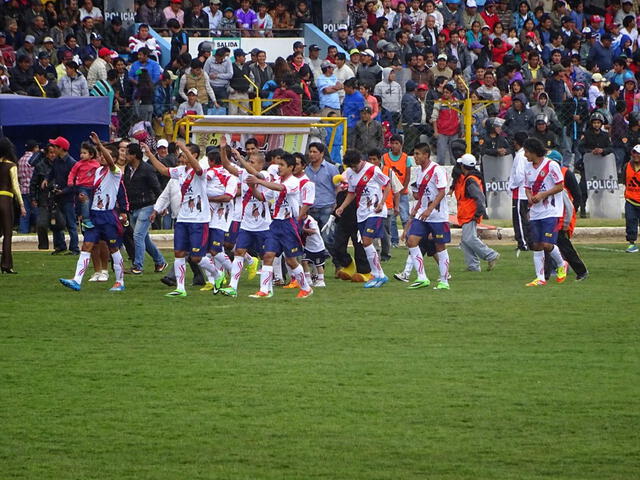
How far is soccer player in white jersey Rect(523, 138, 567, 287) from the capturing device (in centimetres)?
1641

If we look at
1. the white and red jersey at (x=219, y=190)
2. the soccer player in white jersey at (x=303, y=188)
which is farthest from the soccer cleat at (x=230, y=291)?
the soccer player in white jersey at (x=303, y=188)

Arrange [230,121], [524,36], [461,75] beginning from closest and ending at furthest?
[230,121], [461,75], [524,36]

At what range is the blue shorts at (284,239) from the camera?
608 inches

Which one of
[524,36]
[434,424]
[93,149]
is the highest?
[524,36]

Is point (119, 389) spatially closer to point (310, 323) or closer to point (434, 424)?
point (434, 424)

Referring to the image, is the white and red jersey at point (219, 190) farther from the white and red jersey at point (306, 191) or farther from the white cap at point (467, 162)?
the white cap at point (467, 162)

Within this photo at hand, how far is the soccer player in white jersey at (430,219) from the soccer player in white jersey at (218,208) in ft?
7.71

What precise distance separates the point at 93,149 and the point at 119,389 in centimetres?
846

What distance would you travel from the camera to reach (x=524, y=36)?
34.1m

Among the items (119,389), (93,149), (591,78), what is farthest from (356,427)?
(591,78)

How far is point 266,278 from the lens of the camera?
51.2 ft

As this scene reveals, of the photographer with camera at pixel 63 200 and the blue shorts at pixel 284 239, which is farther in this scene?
the photographer with camera at pixel 63 200

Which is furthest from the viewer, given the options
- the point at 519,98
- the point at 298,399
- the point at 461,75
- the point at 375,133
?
the point at 461,75

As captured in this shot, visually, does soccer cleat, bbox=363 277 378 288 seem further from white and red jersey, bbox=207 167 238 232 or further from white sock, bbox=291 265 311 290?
white and red jersey, bbox=207 167 238 232
